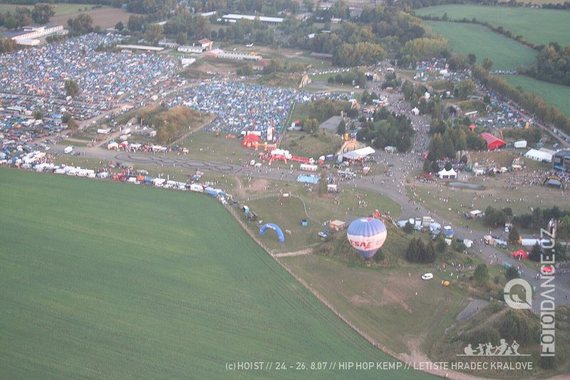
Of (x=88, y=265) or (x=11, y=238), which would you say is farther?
(x=11, y=238)

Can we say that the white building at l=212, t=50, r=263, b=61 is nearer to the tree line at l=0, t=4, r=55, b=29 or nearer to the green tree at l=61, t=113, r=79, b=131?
the green tree at l=61, t=113, r=79, b=131

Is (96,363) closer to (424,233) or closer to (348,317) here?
(348,317)

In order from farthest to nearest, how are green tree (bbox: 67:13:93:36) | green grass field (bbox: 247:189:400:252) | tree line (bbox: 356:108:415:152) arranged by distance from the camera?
green tree (bbox: 67:13:93:36) < tree line (bbox: 356:108:415:152) < green grass field (bbox: 247:189:400:252)

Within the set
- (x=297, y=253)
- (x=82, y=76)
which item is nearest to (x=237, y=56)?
(x=82, y=76)

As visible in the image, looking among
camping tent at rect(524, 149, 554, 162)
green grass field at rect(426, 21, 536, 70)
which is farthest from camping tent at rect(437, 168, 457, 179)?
green grass field at rect(426, 21, 536, 70)

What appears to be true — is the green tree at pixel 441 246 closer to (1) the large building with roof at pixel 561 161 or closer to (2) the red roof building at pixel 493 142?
(1) the large building with roof at pixel 561 161

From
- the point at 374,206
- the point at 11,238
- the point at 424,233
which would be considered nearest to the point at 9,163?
the point at 11,238

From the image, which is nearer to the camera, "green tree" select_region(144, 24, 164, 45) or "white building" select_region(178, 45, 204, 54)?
"white building" select_region(178, 45, 204, 54)


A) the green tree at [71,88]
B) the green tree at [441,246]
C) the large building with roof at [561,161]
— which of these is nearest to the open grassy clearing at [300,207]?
the green tree at [441,246]
